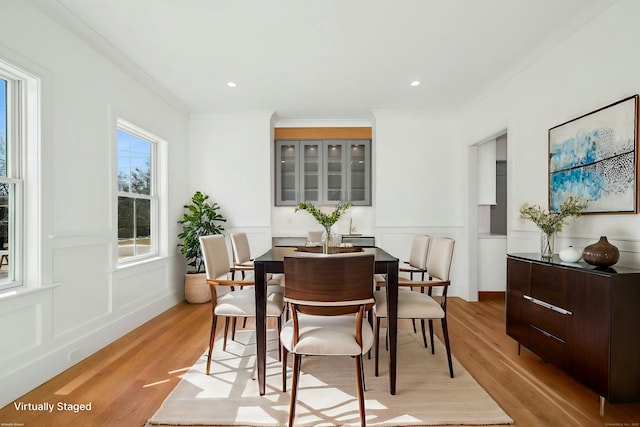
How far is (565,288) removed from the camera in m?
2.17

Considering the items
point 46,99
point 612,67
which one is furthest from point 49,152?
point 612,67

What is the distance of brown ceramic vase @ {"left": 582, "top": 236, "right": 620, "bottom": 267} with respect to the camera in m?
1.99

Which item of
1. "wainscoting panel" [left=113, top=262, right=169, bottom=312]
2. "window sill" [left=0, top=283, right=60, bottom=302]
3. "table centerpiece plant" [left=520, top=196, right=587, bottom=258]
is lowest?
"wainscoting panel" [left=113, top=262, right=169, bottom=312]

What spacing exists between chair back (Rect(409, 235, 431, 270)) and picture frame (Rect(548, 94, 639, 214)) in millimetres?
1100

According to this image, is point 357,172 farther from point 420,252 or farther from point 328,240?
point 328,240

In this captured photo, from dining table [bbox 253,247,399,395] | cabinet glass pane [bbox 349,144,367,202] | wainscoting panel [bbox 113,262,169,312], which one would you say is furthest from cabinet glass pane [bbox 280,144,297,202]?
dining table [bbox 253,247,399,395]

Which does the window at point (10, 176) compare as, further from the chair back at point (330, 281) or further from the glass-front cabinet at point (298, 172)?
the glass-front cabinet at point (298, 172)

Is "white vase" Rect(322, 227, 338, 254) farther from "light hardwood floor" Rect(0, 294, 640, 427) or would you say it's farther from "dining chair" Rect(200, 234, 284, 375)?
"light hardwood floor" Rect(0, 294, 640, 427)

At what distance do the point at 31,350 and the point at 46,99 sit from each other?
1.76 meters

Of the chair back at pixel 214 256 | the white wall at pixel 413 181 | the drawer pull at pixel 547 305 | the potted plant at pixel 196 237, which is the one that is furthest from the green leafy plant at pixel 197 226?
the drawer pull at pixel 547 305

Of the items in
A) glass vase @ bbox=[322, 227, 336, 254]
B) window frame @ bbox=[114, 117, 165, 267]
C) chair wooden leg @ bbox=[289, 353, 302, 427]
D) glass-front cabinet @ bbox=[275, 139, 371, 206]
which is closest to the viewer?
chair wooden leg @ bbox=[289, 353, 302, 427]

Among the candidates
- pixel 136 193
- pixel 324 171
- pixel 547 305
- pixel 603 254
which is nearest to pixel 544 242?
pixel 547 305

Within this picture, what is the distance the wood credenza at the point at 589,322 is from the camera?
1838mm

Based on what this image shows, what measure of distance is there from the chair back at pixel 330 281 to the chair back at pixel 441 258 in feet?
3.04
